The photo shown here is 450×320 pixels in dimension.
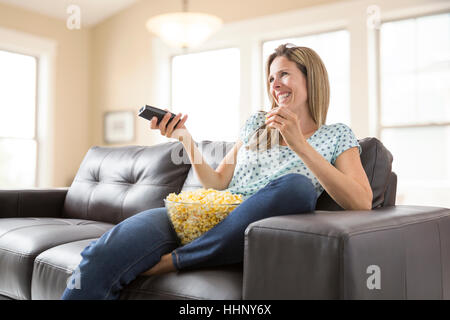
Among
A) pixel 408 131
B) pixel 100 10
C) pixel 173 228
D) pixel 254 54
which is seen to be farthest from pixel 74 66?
pixel 173 228

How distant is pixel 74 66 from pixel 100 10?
668 mm

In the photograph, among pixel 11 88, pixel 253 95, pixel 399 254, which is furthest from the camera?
pixel 11 88

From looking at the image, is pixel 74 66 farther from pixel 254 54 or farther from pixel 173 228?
pixel 173 228

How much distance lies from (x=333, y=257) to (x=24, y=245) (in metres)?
1.25

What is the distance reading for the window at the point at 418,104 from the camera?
129 inches

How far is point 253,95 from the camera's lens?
13.5 feet

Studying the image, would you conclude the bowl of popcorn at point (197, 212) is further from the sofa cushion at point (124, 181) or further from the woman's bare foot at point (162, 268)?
the sofa cushion at point (124, 181)

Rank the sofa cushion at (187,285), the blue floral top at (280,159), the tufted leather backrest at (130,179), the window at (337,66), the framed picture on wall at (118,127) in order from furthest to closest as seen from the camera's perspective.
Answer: the framed picture on wall at (118,127) < the window at (337,66) < the tufted leather backrest at (130,179) < the blue floral top at (280,159) < the sofa cushion at (187,285)

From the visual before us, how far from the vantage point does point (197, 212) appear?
122 centimetres

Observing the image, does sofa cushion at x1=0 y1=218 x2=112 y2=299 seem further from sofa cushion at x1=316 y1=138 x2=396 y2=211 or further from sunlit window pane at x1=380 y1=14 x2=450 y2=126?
sunlit window pane at x1=380 y1=14 x2=450 y2=126

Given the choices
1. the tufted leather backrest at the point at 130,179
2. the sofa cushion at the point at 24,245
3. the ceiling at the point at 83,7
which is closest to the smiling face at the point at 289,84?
the tufted leather backrest at the point at 130,179

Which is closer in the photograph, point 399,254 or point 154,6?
point 399,254

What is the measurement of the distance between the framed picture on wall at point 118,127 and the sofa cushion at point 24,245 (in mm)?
2833

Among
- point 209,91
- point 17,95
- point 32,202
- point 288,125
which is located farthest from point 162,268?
point 17,95
